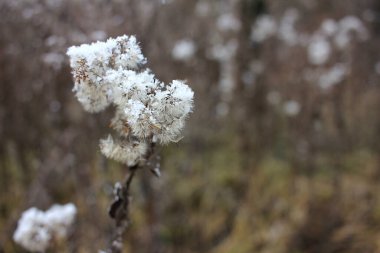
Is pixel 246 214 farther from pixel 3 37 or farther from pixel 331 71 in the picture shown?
pixel 3 37

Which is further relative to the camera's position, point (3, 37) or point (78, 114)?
point (78, 114)

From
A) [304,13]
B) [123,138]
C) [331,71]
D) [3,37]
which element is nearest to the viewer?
[123,138]

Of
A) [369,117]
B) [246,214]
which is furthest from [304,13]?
[246,214]

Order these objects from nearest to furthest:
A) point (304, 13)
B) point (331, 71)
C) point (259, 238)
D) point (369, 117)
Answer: point (259, 238) < point (331, 71) < point (369, 117) < point (304, 13)

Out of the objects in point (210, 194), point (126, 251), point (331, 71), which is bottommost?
point (126, 251)

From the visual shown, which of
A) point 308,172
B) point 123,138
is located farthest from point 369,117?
point 123,138

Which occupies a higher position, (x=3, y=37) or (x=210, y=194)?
(x=3, y=37)
